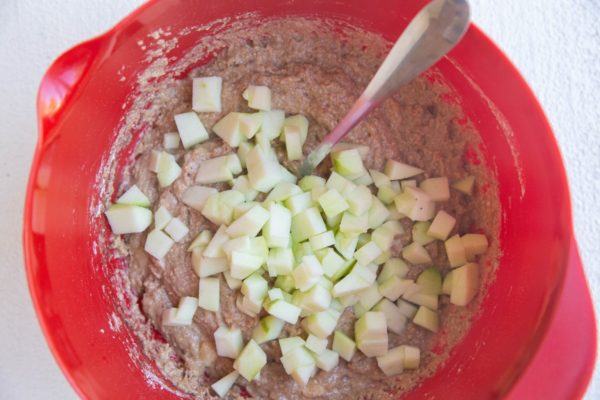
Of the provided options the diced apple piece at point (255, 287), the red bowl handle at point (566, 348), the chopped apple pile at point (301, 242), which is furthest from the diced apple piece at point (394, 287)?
the red bowl handle at point (566, 348)

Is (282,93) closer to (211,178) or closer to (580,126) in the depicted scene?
(211,178)

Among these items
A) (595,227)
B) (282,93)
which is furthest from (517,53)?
(282,93)

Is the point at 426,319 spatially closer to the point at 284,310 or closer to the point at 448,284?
the point at 448,284

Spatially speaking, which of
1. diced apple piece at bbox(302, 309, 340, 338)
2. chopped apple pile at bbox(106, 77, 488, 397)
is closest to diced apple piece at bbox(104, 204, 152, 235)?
chopped apple pile at bbox(106, 77, 488, 397)

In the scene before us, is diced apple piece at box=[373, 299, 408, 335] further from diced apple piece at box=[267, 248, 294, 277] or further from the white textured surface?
the white textured surface

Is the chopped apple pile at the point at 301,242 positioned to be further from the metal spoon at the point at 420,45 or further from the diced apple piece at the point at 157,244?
the metal spoon at the point at 420,45

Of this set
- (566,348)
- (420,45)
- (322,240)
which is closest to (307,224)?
(322,240)
